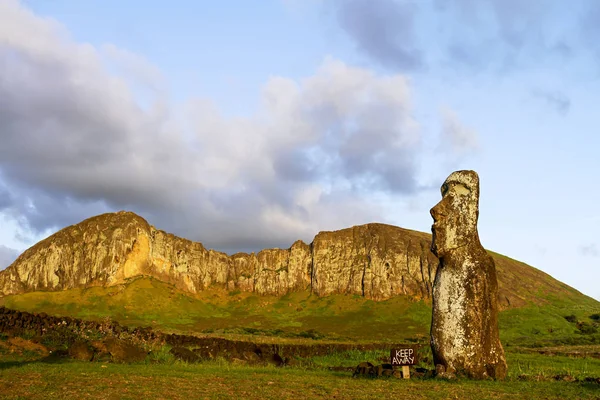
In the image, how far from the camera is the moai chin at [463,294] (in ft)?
58.2

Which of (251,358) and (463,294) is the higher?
(463,294)

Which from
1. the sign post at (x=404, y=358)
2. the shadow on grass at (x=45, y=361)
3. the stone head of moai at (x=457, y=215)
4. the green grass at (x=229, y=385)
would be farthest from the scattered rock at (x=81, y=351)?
the stone head of moai at (x=457, y=215)

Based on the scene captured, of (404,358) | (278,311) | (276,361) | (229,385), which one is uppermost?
(278,311)

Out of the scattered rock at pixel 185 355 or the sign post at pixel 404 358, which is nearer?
the sign post at pixel 404 358

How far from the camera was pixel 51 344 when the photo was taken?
885 inches

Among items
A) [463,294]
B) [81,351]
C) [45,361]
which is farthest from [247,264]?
[463,294]

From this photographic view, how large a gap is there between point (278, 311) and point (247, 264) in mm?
26965

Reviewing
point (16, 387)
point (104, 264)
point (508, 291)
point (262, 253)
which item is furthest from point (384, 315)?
point (16, 387)

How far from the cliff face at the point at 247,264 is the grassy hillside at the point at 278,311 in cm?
509

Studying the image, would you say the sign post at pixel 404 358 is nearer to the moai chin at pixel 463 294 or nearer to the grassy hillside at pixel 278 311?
the moai chin at pixel 463 294

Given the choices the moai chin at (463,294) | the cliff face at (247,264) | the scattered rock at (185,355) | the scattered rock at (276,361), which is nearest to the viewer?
the moai chin at (463,294)

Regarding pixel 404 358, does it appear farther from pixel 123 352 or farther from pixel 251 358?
pixel 123 352

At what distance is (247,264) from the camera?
149m

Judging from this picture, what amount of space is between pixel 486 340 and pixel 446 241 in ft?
12.2
